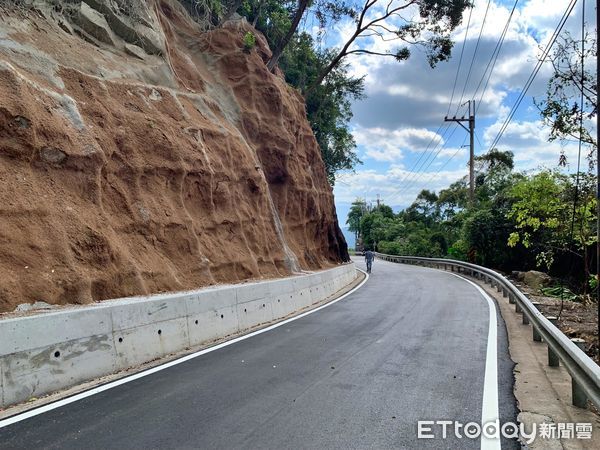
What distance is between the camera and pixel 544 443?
451 cm

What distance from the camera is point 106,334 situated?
6.86m

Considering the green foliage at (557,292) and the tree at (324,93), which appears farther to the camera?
the tree at (324,93)

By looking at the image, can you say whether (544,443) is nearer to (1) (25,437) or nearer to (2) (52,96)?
(1) (25,437)

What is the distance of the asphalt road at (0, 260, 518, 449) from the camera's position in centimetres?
445

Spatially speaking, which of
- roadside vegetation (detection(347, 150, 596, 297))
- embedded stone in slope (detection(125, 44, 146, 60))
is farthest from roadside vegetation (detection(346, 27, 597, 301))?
embedded stone in slope (detection(125, 44, 146, 60))

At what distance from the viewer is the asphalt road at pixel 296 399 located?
4449 mm

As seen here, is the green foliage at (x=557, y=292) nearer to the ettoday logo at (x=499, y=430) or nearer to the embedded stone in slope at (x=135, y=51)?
the ettoday logo at (x=499, y=430)

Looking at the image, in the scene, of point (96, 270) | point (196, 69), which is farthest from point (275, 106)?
point (96, 270)

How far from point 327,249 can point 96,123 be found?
60.5 feet

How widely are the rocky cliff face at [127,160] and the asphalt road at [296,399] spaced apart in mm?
3242

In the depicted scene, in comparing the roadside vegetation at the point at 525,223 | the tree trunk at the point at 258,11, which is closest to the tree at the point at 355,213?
the roadside vegetation at the point at 525,223

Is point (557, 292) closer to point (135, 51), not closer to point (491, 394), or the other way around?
point (491, 394)

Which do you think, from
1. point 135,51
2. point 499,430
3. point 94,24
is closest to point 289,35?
point 135,51

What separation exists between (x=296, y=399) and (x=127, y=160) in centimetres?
871
